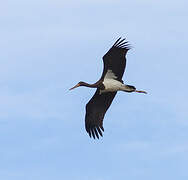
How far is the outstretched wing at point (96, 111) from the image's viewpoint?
34.6 meters

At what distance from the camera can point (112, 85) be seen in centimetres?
3366

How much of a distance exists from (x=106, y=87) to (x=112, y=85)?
32 centimetres

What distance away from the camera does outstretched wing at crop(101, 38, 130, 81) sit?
32938mm

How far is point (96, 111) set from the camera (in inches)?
1369

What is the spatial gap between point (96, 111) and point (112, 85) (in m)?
1.70

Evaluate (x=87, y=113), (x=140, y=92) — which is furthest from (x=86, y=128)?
(x=140, y=92)

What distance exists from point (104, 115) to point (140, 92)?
187 centimetres

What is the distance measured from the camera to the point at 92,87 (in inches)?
1358

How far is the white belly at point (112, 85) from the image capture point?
33562mm

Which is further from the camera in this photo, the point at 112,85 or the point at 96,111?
the point at 96,111

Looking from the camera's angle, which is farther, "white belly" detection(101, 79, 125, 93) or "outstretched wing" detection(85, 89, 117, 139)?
"outstretched wing" detection(85, 89, 117, 139)

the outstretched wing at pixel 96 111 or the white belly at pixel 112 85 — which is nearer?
the white belly at pixel 112 85

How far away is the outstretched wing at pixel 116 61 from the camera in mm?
32938

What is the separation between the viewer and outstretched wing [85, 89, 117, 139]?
3462cm
